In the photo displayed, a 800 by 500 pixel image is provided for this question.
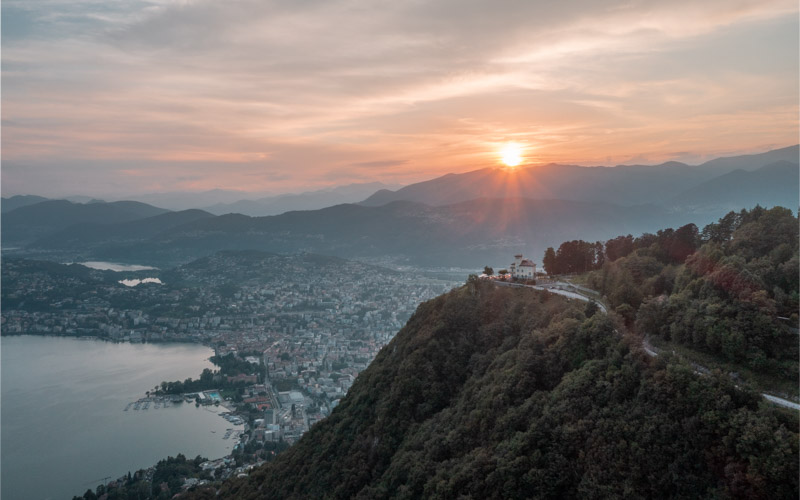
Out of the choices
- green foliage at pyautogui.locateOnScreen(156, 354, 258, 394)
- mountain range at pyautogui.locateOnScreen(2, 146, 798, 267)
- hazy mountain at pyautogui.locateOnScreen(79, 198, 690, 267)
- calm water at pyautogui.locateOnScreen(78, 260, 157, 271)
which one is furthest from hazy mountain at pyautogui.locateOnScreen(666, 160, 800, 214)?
calm water at pyautogui.locateOnScreen(78, 260, 157, 271)

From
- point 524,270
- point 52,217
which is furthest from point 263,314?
point 52,217

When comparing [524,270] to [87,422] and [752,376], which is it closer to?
[752,376]

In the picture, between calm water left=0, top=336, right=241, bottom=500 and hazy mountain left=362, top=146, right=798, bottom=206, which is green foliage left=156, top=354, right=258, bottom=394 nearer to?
calm water left=0, top=336, right=241, bottom=500

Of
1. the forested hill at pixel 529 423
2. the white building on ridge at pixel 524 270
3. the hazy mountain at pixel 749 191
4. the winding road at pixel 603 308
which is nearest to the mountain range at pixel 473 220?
the hazy mountain at pixel 749 191

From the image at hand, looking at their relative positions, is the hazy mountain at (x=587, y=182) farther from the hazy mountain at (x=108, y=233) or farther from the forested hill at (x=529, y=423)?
the forested hill at (x=529, y=423)

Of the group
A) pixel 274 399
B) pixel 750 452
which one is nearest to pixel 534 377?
pixel 750 452

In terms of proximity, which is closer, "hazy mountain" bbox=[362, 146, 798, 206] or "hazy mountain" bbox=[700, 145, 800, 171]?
"hazy mountain" bbox=[700, 145, 800, 171]
